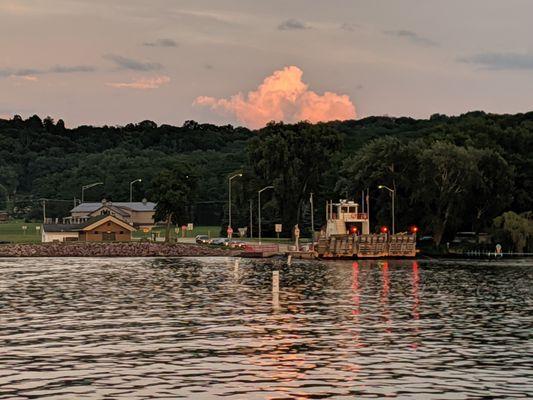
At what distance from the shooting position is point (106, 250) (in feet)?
543

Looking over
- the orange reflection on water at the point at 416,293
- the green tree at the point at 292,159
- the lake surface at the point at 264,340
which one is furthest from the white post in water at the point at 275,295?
the green tree at the point at 292,159

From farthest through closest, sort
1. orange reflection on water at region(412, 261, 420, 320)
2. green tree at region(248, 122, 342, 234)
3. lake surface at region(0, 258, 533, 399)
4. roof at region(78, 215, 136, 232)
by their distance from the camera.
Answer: green tree at region(248, 122, 342, 234)
roof at region(78, 215, 136, 232)
orange reflection on water at region(412, 261, 420, 320)
lake surface at region(0, 258, 533, 399)

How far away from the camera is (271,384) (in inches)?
1334

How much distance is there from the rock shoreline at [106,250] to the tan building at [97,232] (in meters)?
15.9

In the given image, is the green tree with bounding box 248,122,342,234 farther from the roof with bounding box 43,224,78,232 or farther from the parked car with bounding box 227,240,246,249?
the roof with bounding box 43,224,78,232

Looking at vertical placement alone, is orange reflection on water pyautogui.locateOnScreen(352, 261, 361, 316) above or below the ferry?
below

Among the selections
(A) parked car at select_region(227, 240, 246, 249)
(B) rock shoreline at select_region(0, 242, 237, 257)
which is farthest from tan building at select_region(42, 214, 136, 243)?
(A) parked car at select_region(227, 240, 246, 249)

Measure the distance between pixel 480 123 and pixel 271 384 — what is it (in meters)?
164

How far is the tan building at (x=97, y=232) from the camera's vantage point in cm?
18450

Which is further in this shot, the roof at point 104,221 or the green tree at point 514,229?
the roof at point 104,221

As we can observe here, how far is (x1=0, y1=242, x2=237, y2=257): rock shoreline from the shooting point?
159m

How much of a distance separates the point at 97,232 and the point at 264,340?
142 metres

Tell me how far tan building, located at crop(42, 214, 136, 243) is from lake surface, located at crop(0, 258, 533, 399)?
310 ft

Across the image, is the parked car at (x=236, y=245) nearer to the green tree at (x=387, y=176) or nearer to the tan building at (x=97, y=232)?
the green tree at (x=387, y=176)
